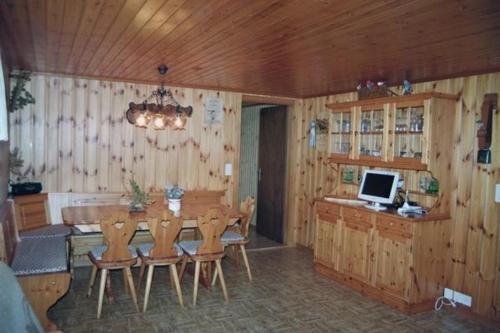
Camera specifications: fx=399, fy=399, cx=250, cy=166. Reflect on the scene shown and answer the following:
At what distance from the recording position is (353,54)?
3.33 meters

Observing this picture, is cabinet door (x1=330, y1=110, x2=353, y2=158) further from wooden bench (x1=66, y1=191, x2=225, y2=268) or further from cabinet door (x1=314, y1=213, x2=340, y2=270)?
wooden bench (x1=66, y1=191, x2=225, y2=268)

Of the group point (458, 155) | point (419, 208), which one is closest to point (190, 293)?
point (419, 208)

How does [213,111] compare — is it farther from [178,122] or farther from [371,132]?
[371,132]

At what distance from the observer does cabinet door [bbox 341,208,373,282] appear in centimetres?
438

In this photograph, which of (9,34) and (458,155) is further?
(458,155)

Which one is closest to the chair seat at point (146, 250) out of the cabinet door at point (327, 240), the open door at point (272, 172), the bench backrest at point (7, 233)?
the bench backrest at point (7, 233)

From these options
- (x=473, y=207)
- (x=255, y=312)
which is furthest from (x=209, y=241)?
(x=473, y=207)

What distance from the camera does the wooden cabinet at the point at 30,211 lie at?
14.4 feet

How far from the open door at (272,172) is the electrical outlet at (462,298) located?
289 cm

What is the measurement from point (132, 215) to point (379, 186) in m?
2.76

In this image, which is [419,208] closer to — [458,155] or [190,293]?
[458,155]

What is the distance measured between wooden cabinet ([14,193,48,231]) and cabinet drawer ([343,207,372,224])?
3.53m

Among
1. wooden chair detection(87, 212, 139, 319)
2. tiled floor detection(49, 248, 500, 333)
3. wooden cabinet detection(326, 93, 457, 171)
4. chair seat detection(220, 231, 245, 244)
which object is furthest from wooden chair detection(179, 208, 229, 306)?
wooden cabinet detection(326, 93, 457, 171)

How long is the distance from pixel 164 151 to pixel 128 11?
3182 millimetres
